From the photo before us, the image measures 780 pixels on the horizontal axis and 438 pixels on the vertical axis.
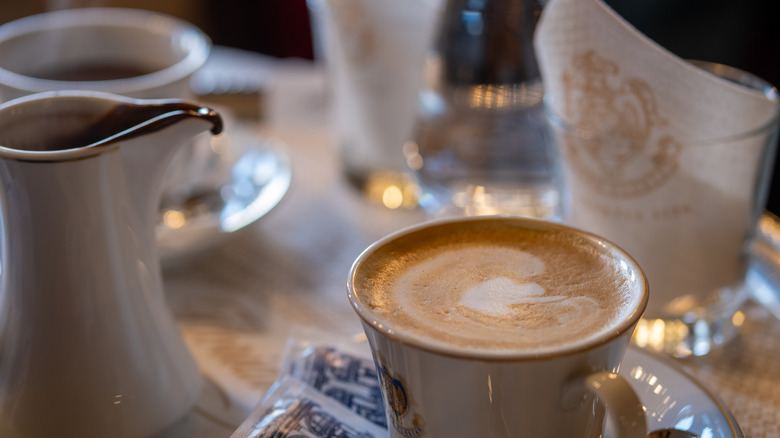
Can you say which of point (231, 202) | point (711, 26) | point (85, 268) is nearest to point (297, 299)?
point (231, 202)

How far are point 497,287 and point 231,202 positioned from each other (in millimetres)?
363

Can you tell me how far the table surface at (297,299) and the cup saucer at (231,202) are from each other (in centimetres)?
2

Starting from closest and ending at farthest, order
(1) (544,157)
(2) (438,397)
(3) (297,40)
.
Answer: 1. (2) (438,397)
2. (1) (544,157)
3. (3) (297,40)

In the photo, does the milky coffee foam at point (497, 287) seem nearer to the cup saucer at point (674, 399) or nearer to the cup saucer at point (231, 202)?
the cup saucer at point (674, 399)

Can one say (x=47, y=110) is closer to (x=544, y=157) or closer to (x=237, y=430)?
(x=237, y=430)

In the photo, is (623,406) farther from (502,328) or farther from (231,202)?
(231,202)

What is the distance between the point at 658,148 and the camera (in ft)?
1.67

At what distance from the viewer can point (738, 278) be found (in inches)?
21.7

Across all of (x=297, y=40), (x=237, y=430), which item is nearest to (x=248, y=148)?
(x=237, y=430)

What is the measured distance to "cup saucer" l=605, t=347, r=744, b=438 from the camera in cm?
41

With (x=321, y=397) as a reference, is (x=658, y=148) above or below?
above

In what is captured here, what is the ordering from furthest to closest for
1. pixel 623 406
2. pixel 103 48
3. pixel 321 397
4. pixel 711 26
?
pixel 711 26 < pixel 103 48 < pixel 321 397 < pixel 623 406

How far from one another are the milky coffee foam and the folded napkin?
11 centimetres

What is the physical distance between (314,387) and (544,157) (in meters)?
0.40
